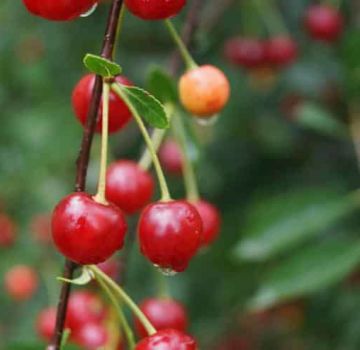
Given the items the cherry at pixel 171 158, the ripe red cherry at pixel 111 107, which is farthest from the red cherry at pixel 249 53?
the ripe red cherry at pixel 111 107

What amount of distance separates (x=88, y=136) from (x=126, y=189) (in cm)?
39

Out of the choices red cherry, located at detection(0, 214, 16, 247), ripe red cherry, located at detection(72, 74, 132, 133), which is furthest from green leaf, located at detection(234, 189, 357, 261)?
red cherry, located at detection(0, 214, 16, 247)

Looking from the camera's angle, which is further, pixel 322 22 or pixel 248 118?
pixel 248 118

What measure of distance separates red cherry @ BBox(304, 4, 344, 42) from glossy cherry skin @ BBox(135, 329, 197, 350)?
155 cm

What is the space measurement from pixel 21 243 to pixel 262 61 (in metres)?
1.02

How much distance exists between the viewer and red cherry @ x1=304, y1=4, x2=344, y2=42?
2.53 metres

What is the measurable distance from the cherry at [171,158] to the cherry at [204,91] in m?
0.80

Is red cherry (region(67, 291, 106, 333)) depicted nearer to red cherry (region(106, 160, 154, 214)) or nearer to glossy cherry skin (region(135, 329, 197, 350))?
red cherry (region(106, 160, 154, 214))

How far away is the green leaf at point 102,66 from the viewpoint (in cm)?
109

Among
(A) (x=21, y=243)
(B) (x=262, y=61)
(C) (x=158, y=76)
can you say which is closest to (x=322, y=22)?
(B) (x=262, y=61)

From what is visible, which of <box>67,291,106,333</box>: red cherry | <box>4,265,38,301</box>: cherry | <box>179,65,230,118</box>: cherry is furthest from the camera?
<box>4,265,38,301</box>: cherry

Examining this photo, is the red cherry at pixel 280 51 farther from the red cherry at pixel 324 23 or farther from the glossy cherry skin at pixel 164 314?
the glossy cherry skin at pixel 164 314

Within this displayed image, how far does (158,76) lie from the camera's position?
5.53ft

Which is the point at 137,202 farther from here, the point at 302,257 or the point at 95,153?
the point at 95,153
